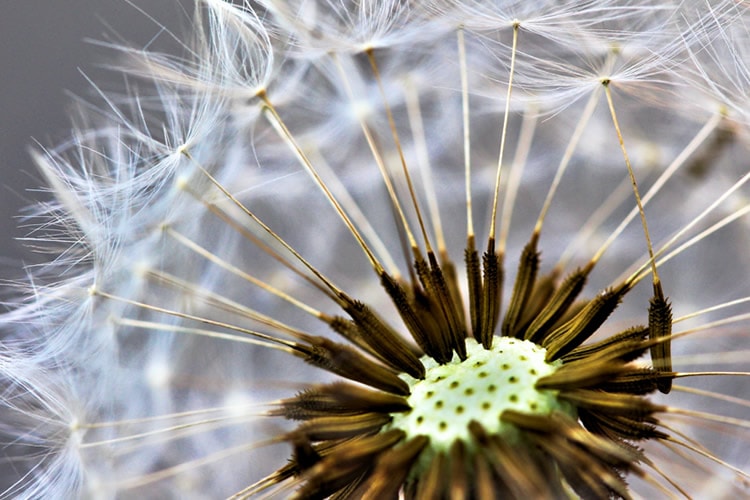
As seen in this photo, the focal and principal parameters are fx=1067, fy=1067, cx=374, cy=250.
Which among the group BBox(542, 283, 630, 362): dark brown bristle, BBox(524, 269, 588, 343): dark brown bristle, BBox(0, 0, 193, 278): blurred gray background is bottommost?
BBox(542, 283, 630, 362): dark brown bristle

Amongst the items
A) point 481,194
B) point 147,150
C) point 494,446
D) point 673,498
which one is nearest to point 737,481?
point 673,498

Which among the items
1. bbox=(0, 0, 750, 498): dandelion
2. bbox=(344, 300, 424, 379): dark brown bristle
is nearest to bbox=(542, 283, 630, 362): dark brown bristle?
bbox=(0, 0, 750, 498): dandelion

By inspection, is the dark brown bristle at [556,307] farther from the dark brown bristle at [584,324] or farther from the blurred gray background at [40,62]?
the blurred gray background at [40,62]

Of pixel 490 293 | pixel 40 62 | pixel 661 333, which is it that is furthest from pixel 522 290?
pixel 40 62

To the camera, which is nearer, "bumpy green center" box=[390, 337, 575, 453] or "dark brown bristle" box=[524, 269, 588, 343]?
"bumpy green center" box=[390, 337, 575, 453]

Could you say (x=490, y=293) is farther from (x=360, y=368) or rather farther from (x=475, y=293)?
(x=360, y=368)

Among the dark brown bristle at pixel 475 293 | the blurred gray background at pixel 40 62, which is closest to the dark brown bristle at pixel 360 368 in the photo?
the dark brown bristle at pixel 475 293

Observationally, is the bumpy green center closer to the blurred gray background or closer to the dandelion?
the dandelion
